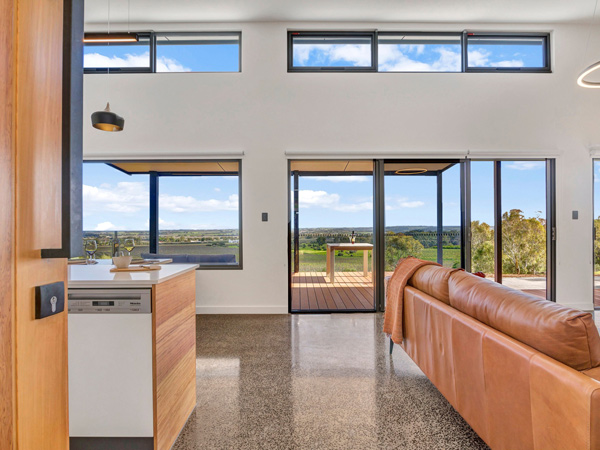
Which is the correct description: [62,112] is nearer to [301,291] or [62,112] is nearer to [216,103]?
[216,103]

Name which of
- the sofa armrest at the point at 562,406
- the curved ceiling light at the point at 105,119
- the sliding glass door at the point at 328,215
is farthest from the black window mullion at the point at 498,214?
the curved ceiling light at the point at 105,119

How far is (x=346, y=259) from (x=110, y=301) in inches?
148

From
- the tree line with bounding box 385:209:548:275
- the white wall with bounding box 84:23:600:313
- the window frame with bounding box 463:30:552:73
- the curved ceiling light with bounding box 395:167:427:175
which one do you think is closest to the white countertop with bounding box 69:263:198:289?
the white wall with bounding box 84:23:600:313

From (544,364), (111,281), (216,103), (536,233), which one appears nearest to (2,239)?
(111,281)

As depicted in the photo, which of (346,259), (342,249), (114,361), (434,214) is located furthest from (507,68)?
(114,361)

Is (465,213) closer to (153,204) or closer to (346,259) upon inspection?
(346,259)

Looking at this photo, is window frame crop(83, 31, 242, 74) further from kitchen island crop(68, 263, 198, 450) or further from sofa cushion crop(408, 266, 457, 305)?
kitchen island crop(68, 263, 198, 450)

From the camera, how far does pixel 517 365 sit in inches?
47.6

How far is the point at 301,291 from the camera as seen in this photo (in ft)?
16.4

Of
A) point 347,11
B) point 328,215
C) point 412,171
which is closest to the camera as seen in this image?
point 347,11

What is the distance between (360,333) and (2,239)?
10.7ft

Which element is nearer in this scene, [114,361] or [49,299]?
[49,299]

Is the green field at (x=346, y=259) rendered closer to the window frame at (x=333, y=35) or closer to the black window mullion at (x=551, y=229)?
the black window mullion at (x=551, y=229)

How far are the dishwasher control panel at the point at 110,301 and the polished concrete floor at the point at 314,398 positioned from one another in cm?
81
